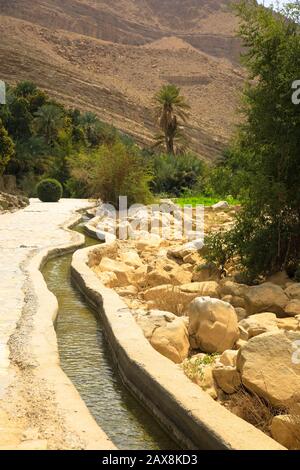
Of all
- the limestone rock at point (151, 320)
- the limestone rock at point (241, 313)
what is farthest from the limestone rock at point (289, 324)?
the limestone rock at point (151, 320)

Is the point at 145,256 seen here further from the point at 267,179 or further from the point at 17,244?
the point at 267,179

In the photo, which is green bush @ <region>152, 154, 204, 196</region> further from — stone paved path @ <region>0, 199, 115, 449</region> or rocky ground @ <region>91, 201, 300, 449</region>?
rocky ground @ <region>91, 201, 300, 449</region>

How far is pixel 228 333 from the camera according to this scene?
17.0 feet

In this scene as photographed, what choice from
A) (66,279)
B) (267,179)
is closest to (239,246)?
(267,179)

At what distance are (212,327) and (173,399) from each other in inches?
58.7

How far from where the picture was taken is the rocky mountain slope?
2958 inches

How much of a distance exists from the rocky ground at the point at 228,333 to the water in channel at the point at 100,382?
46 centimetres

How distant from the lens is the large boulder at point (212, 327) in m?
5.19

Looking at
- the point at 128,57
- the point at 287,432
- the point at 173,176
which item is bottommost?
the point at 287,432

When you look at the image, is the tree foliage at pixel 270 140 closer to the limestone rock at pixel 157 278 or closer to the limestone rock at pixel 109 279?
the limestone rock at pixel 157 278

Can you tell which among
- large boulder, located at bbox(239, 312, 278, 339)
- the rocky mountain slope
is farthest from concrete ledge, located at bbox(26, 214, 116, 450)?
the rocky mountain slope

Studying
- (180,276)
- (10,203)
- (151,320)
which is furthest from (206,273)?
(10,203)

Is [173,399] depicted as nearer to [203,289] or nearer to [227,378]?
[227,378]

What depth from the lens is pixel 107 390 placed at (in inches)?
177
